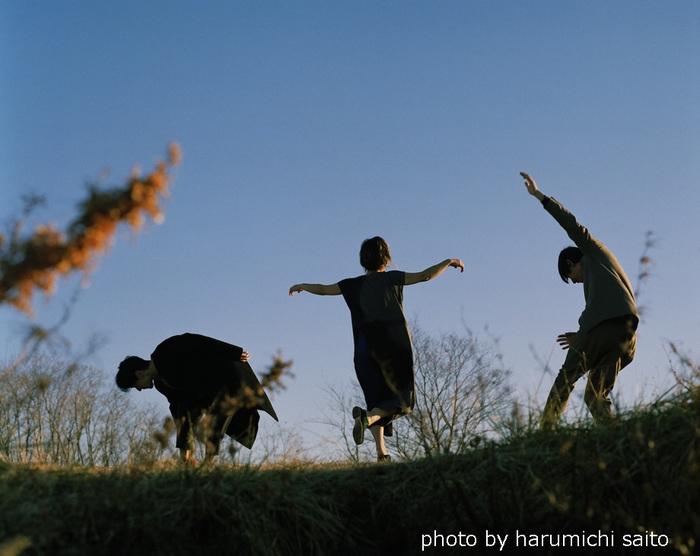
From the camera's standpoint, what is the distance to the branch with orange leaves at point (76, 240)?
251 centimetres

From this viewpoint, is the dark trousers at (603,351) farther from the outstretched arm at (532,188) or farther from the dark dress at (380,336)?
the dark dress at (380,336)

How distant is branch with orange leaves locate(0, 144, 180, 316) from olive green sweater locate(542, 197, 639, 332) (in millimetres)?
4639

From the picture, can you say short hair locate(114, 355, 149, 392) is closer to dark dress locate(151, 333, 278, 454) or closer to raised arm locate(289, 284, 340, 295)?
dark dress locate(151, 333, 278, 454)

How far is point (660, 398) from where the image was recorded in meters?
4.47

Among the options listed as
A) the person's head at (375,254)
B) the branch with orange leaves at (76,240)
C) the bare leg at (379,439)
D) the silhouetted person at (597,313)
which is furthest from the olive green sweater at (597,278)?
the branch with orange leaves at (76,240)

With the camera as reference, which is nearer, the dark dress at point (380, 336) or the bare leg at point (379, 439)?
the bare leg at point (379, 439)

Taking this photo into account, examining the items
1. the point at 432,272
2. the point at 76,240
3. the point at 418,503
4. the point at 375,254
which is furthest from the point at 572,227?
the point at 76,240

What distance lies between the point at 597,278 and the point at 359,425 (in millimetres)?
2407

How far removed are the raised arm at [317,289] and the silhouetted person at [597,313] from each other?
2106 millimetres

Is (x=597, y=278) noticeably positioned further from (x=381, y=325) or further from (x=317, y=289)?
(x=317, y=289)

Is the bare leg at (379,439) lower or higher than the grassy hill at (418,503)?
higher

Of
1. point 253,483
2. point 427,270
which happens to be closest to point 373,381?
point 427,270

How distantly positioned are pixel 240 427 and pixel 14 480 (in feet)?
10.7

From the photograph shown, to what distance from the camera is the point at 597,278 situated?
6.52m
